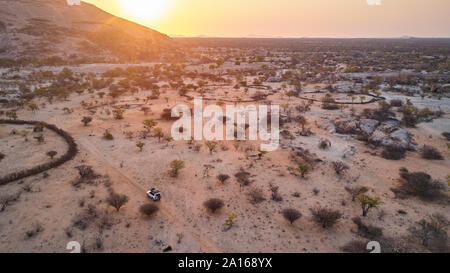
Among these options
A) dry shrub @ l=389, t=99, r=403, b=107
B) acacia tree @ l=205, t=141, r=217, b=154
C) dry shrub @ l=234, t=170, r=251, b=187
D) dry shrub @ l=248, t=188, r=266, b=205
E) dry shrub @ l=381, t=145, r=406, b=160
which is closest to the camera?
dry shrub @ l=248, t=188, r=266, b=205

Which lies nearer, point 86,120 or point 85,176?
point 85,176

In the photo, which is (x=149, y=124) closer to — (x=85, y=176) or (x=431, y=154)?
(x=85, y=176)

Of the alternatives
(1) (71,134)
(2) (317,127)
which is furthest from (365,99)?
(1) (71,134)

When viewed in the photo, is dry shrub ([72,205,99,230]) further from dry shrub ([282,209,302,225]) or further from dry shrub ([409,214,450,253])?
dry shrub ([409,214,450,253])

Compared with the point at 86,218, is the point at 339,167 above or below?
above

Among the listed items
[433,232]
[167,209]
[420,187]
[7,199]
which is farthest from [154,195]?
[420,187]

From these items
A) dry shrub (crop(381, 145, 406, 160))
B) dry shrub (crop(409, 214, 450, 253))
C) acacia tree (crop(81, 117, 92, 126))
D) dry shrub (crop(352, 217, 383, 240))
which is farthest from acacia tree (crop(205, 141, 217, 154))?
dry shrub (crop(381, 145, 406, 160))

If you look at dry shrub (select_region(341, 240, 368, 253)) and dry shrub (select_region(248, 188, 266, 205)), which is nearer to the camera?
dry shrub (select_region(341, 240, 368, 253))

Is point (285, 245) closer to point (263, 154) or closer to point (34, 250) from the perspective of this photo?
point (263, 154)
